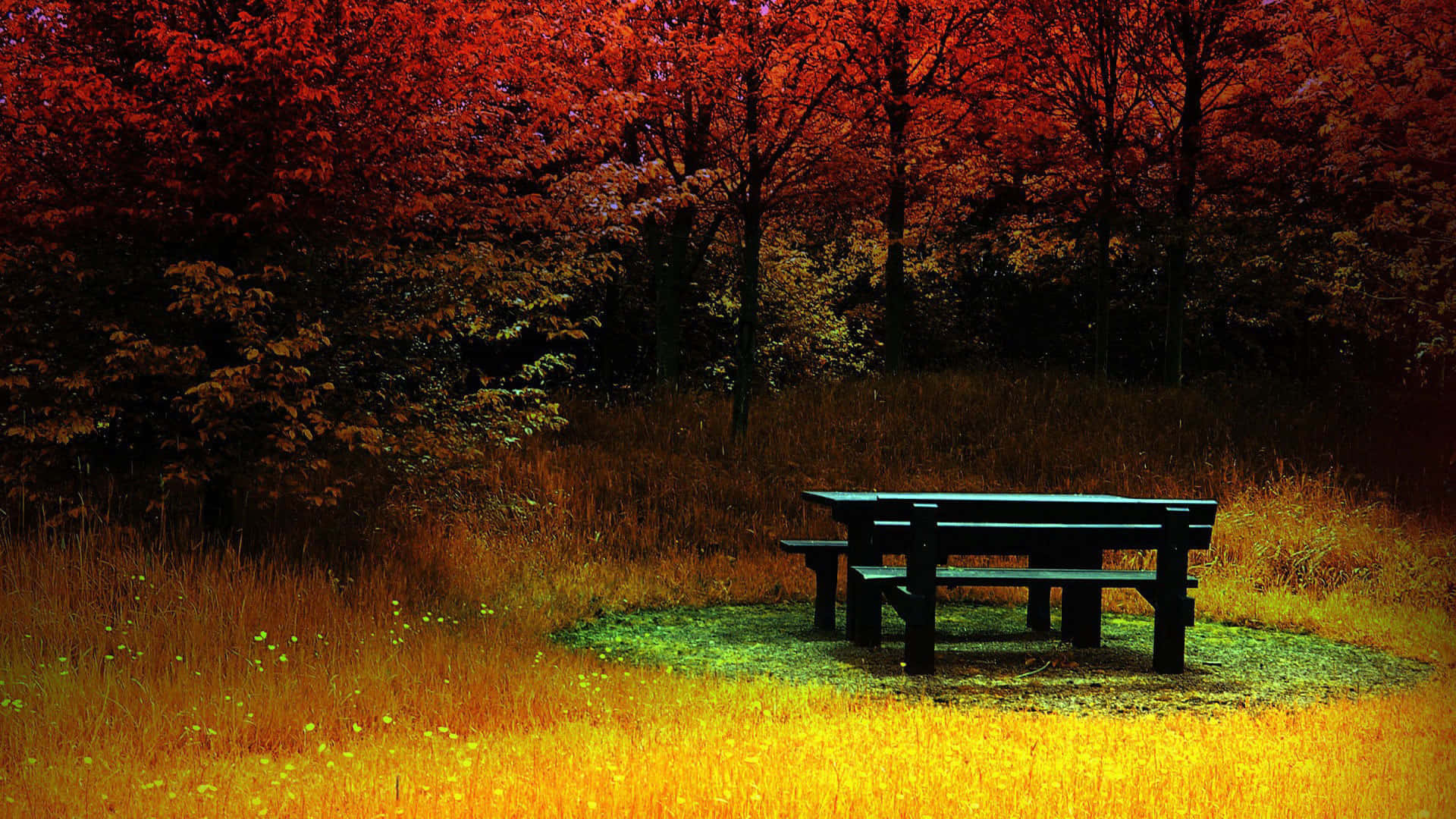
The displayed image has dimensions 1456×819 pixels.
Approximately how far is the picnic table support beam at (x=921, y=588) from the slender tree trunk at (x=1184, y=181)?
34.4 ft

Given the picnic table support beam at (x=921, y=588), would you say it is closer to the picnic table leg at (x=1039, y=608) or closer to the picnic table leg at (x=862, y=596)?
the picnic table leg at (x=862, y=596)

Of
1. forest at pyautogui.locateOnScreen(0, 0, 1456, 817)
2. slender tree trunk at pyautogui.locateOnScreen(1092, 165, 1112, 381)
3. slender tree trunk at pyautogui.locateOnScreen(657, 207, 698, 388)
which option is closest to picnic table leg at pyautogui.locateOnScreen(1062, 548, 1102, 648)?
forest at pyautogui.locateOnScreen(0, 0, 1456, 817)

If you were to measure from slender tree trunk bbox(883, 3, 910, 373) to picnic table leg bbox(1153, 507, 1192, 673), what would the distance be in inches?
324

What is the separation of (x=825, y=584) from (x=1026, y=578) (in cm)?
167

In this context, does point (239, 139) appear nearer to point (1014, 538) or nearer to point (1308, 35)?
point (1014, 538)

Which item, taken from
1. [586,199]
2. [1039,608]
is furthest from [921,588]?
[586,199]

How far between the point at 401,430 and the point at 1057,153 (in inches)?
437

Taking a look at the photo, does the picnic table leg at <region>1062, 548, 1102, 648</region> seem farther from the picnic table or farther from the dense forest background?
the dense forest background

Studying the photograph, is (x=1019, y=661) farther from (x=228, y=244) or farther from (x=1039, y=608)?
(x=228, y=244)

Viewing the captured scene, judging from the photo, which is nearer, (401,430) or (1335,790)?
(1335,790)

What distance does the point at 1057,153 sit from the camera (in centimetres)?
1614

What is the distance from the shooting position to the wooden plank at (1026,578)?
6.73 metres

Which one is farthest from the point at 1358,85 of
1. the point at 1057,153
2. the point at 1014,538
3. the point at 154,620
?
the point at 154,620

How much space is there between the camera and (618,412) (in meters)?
14.5
